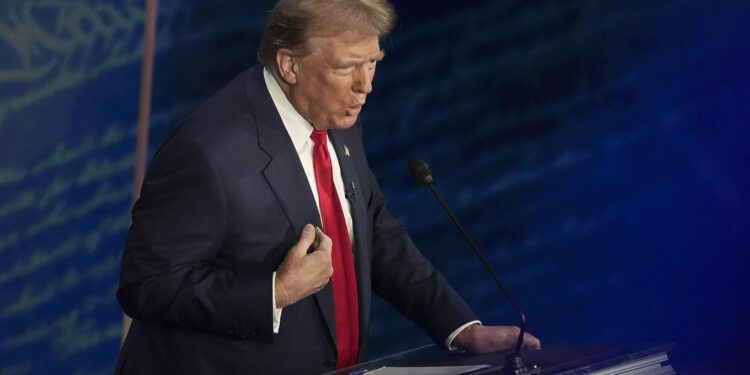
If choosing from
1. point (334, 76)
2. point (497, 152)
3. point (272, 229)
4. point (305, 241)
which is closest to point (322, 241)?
point (305, 241)

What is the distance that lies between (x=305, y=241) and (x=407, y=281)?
1.73 ft

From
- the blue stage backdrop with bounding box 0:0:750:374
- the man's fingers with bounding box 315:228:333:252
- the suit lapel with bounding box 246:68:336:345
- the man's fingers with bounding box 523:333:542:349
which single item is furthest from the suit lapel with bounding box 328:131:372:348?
the blue stage backdrop with bounding box 0:0:750:374

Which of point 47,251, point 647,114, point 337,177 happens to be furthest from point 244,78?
point 647,114

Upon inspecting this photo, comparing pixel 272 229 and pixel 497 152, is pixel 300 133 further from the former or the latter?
pixel 497 152

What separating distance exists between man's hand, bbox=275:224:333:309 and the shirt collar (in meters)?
0.33

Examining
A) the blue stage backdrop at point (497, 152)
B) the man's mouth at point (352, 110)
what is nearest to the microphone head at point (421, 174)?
the man's mouth at point (352, 110)

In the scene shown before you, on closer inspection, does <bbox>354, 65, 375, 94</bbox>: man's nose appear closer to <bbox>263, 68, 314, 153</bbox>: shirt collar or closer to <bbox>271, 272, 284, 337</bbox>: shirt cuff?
<bbox>263, 68, 314, 153</bbox>: shirt collar

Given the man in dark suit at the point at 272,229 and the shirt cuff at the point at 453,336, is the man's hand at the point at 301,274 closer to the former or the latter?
the man in dark suit at the point at 272,229

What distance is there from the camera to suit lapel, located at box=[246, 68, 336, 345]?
2285 millimetres

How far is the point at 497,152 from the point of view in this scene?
13.6 ft

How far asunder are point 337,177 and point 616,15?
1.76 meters

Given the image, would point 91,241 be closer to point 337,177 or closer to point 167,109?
point 167,109

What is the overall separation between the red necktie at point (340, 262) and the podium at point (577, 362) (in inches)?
7.8

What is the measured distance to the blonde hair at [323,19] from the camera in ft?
7.59
